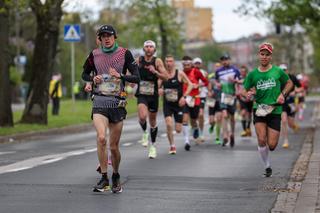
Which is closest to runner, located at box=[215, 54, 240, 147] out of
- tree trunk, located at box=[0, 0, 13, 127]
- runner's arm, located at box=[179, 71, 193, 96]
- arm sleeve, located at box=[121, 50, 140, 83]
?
runner's arm, located at box=[179, 71, 193, 96]

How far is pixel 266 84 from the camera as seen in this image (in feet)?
41.2

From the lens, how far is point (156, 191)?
10.9 meters

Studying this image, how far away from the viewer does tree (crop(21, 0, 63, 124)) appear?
26047 mm

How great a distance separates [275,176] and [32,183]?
3.58 metres

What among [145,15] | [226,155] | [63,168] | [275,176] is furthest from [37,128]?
[145,15]

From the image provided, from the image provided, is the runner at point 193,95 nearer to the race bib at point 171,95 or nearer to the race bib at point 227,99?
the race bib at point 227,99

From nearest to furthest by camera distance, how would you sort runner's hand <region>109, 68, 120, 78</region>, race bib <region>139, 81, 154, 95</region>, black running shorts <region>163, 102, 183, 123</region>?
runner's hand <region>109, 68, 120, 78</region> → race bib <region>139, 81, 154, 95</region> → black running shorts <region>163, 102, 183, 123</region>

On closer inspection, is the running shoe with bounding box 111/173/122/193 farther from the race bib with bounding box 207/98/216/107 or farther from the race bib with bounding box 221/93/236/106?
the race bib with bounding box 207/98/216/107

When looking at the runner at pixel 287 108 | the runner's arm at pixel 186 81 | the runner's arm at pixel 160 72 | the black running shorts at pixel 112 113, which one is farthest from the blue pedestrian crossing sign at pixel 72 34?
the black running shorts at pixel 112 113

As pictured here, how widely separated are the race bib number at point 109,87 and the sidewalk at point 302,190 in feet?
7.47

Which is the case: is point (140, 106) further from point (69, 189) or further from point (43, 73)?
point (43, 73)

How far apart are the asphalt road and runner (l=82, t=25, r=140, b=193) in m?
0.51

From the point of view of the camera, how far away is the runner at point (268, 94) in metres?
12.6

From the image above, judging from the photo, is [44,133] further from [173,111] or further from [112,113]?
[112,113]
